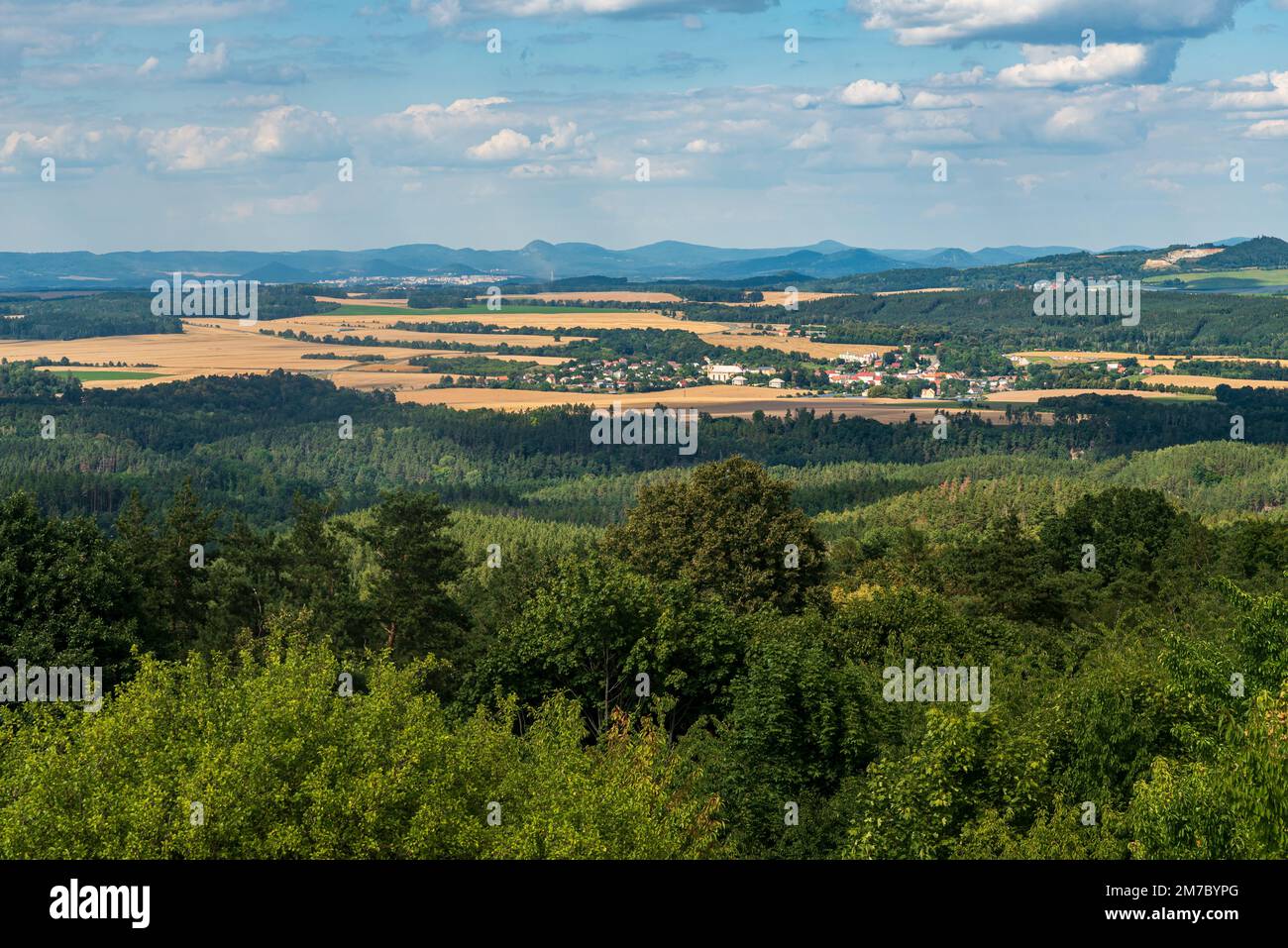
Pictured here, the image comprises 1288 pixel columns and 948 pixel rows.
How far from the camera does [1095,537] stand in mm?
81188

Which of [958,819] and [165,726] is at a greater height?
[165,726]

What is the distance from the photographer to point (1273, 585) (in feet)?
182

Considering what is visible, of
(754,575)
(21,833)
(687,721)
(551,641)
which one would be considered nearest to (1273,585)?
(754,575)

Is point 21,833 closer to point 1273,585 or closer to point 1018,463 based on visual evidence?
point 1273,585

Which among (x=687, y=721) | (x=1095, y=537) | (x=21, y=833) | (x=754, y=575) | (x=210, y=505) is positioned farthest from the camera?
(x=210, y=505)

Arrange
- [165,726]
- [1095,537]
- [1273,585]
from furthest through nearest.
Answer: [1095,537] < [1273,585] < [165,726]

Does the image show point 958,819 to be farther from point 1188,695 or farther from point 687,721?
point 687,721

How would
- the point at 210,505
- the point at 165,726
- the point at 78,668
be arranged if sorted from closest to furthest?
the point at 165,726
the point at 78,668
the point at 210,505
